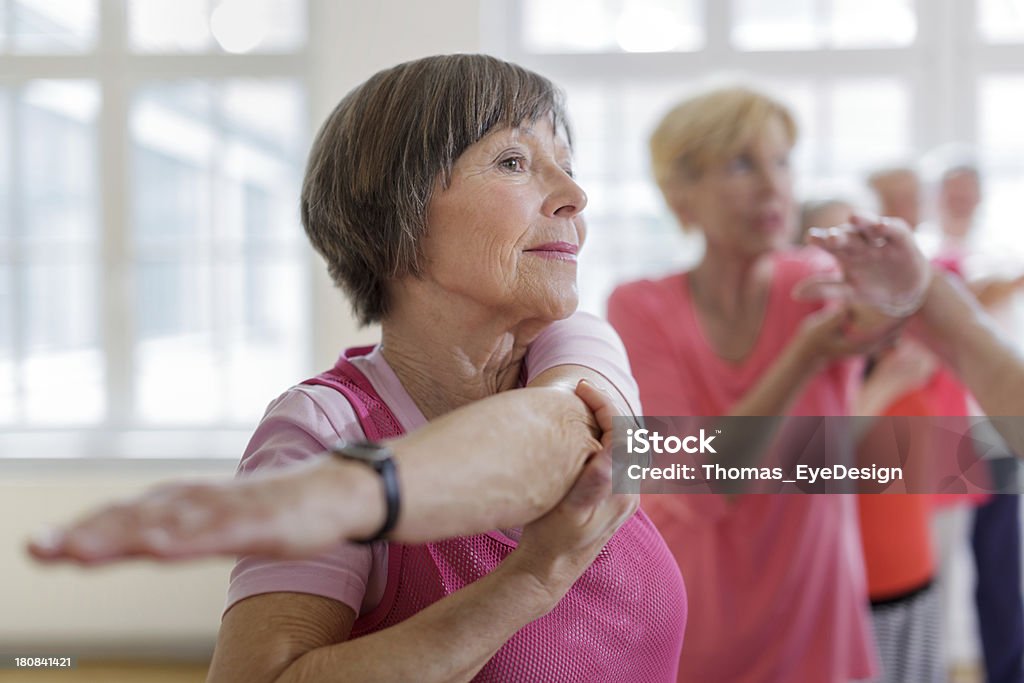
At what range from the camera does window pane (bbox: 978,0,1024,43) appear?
3.00 meters

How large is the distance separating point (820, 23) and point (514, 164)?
2.69m

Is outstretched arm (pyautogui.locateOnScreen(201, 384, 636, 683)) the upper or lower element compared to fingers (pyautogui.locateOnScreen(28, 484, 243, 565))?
lower

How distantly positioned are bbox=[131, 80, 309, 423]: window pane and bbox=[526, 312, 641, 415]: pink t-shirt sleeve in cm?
239

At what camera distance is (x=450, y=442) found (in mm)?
588

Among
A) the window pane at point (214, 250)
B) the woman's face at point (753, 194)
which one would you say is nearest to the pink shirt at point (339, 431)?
the woman's face at point (753, 194)

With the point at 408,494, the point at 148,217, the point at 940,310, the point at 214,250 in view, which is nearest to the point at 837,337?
the point at 940,310

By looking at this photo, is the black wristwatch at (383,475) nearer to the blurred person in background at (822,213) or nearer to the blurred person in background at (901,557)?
the blurred person in background at (901,557)

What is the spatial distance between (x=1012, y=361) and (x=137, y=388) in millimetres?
2969

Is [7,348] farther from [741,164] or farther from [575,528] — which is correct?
[575,528]

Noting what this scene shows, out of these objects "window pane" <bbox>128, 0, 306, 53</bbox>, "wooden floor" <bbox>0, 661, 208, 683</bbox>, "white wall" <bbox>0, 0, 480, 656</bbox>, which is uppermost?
"window pane" <bbox>128, 0, 306, 53</bbox>

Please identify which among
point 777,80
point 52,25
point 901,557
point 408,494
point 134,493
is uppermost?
point 52,25

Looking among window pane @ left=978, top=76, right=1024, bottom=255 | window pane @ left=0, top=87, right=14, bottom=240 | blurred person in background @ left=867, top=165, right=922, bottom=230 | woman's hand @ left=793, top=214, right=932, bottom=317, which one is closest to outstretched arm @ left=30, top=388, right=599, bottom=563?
woman's hand @ left=793, top=214, right=932, bottom=317

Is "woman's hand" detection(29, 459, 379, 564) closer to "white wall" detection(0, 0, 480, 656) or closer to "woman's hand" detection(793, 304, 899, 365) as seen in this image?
"woman's hand" detection(793, 304, 899, 365)

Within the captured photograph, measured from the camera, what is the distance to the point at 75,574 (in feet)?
9.02
